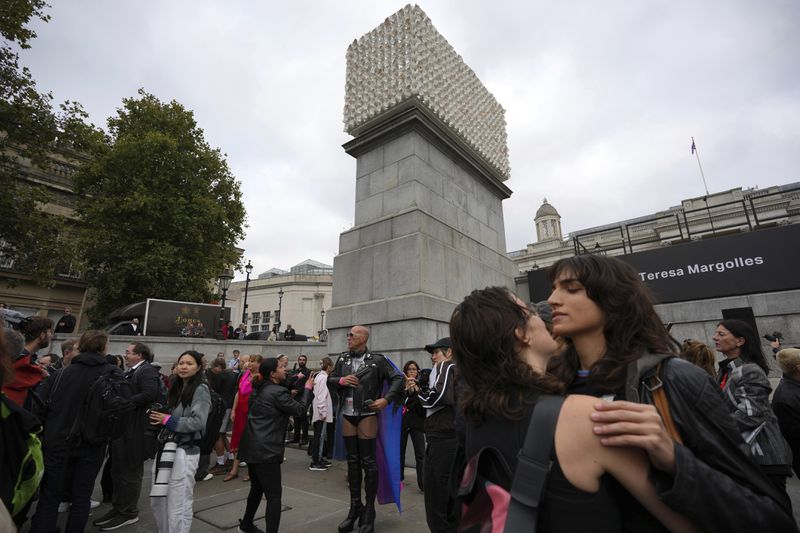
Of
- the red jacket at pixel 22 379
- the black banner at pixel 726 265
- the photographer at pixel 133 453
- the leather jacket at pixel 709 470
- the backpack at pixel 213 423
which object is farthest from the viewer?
the black banner at pixel 726 265

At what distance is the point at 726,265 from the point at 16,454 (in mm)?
10966

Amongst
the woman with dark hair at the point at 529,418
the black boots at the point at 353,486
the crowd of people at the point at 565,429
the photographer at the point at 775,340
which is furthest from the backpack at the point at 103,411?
the photographer at the point at 775,340

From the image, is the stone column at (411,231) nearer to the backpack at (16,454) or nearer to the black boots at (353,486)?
the black boots at (353,486)

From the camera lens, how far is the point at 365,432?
507 cm

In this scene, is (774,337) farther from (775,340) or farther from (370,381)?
(370,381)

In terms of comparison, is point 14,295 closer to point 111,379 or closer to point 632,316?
point 111,379

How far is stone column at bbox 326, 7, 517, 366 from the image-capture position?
25.6ft

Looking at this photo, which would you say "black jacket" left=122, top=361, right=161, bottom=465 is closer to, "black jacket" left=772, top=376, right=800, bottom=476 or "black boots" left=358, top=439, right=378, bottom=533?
"black boots" left=358, top=439, right=378, bottom=533

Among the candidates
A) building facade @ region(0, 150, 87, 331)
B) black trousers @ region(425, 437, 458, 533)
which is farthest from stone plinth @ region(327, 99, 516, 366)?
building facade @ region(0, 150, 87, 331)

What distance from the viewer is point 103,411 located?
4.50 m

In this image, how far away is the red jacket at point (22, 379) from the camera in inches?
153

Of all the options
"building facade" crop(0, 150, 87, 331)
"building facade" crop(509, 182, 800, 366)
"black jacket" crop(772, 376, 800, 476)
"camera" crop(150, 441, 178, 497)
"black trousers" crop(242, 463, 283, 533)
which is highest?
"building facade" crop(0, 150, 87, 331)

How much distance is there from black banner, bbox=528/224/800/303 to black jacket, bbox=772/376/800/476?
10.2 feet

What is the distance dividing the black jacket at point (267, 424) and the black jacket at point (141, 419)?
161 centimetres
